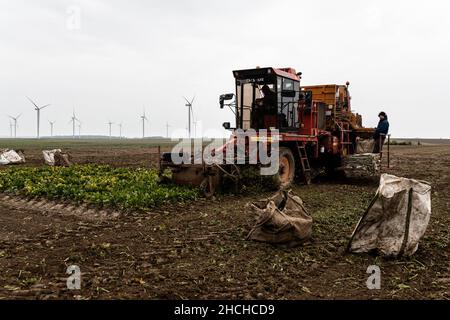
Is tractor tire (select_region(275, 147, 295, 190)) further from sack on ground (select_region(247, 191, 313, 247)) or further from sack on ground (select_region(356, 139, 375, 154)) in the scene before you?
sack on ground (select_region(247, 191, 313, 247))

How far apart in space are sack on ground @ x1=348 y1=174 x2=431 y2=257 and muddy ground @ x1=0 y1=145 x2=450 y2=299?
236mm

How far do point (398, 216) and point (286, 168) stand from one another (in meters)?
7.51

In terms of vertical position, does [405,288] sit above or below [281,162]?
below

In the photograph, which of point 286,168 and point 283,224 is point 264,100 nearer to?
point 286,168

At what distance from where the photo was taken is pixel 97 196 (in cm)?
1059

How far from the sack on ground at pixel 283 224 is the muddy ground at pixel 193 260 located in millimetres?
168

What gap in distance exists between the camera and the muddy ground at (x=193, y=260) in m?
5.11

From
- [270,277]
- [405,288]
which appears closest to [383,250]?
[405,288]

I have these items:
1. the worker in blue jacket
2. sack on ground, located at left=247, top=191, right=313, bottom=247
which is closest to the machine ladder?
the worker in blue jacket

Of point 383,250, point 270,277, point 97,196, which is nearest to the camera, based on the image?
point 270,277

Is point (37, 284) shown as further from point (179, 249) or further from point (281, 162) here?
point (281, 162)

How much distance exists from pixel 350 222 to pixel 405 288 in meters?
3.51

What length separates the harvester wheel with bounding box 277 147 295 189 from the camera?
1309cm
